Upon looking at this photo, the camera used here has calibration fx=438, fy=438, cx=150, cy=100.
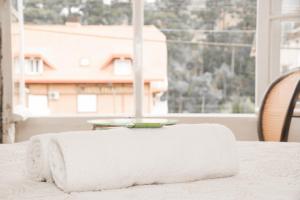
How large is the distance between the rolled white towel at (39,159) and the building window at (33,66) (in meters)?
2.37

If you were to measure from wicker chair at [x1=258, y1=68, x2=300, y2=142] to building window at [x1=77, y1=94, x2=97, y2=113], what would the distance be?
125 centimetres

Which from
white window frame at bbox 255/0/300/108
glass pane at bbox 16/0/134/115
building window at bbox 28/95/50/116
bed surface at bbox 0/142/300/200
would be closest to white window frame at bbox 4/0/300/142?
white window frame at bbox 255/0/300/108

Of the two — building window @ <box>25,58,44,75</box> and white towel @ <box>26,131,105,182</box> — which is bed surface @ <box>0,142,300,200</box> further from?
building window @ <box>25,58,44,75</box>

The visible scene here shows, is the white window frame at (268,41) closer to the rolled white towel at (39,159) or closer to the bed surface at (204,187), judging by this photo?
the bed surface at (204,187)

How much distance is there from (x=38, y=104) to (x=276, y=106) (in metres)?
1.74

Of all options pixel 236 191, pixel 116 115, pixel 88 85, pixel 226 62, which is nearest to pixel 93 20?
pixel 88 85

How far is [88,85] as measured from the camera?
11.0 ft

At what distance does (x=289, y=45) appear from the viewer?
317cm

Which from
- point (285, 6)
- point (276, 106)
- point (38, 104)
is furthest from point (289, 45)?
point (38, 104)

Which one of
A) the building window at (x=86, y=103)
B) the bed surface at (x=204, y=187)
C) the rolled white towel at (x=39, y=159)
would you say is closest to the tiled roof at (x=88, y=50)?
the building window at (x=86, y=103)

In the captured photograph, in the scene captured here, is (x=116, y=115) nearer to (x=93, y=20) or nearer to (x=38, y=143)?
(x=93, y=20)

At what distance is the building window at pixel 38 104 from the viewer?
3.33 m

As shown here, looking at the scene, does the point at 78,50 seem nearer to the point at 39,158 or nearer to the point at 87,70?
the point at 87,70

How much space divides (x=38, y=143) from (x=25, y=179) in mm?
89
